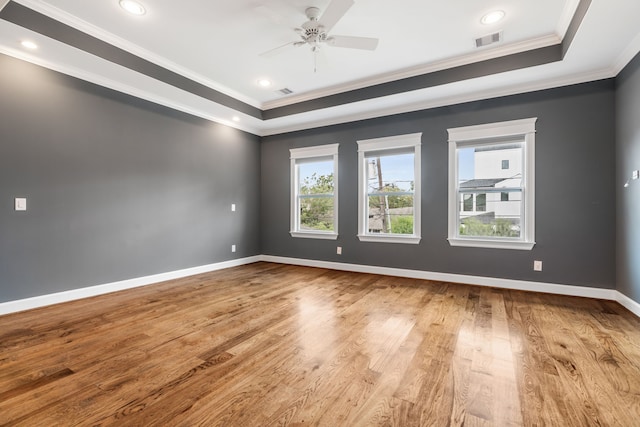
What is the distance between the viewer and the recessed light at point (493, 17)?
8.66 feet

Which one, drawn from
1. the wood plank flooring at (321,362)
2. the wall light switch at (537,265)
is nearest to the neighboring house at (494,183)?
the wall light switch at (537,265)

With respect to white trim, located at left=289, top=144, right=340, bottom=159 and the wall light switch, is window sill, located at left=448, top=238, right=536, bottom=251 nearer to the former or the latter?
the wall light switch

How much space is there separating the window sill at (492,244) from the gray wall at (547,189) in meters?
0.06

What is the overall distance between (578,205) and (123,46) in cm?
557

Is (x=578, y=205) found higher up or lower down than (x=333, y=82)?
lower down

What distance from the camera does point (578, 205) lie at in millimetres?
3416

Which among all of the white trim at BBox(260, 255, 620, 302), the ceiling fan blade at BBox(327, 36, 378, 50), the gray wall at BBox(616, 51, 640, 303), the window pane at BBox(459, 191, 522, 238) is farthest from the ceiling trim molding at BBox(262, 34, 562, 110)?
the white trim at BBox(260, 255, 620, 302)

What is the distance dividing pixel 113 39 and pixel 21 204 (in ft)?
6.43

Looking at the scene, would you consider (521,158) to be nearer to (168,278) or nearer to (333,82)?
(333,82)

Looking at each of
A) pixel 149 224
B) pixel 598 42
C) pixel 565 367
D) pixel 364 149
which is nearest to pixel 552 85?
pixel 598 42

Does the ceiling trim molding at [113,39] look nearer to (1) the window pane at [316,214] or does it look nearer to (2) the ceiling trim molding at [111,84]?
(2) the ceiling trim molding at [111,84]

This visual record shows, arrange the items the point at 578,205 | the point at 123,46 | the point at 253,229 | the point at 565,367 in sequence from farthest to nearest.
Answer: the point at 253,229 < the point at 578,205 < the point at 123,46 < the point at 565,367

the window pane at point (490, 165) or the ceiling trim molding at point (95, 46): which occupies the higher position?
the ceiling trim molding at point (95, 46)

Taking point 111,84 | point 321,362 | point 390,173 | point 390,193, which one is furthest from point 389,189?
point 111,84
